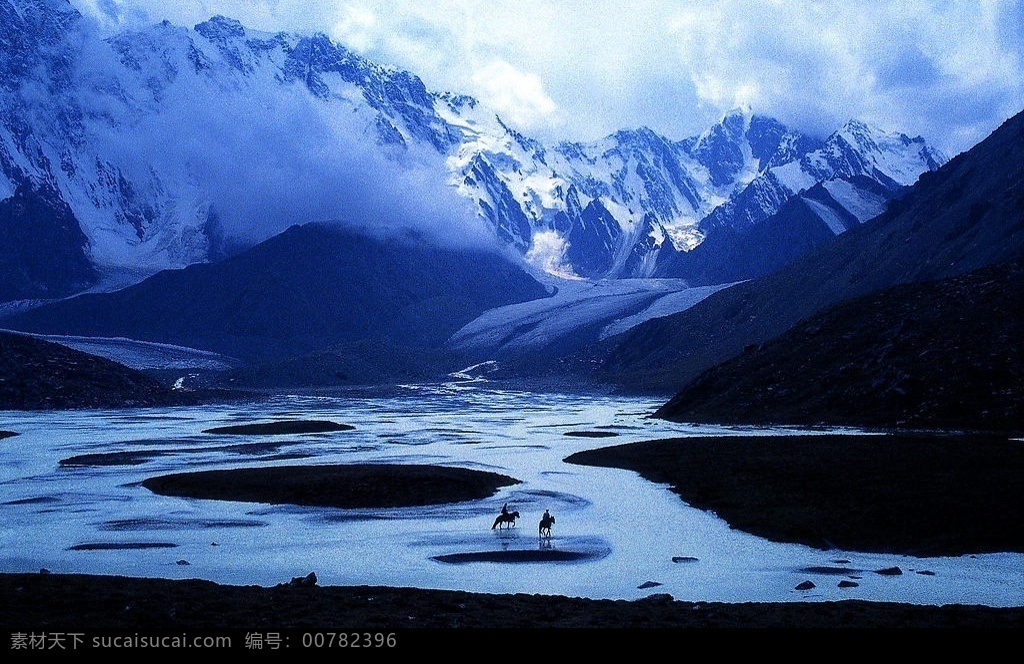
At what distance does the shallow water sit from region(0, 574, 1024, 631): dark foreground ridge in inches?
98.3

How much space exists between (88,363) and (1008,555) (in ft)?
502

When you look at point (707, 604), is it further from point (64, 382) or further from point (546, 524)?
point (64, 382)

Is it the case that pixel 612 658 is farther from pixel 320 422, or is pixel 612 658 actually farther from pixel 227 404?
pixel 227 404

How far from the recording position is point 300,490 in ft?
167

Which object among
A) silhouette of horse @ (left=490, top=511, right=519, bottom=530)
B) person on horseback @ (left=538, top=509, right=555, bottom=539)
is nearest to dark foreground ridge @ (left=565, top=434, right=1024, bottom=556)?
person on horseback @ (left=538, top=509, right=555, bottom=539)

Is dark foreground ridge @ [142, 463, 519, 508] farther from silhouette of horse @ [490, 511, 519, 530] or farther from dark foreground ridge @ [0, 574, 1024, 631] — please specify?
dark foreground ridge @ [0, 574, 1024, 631]

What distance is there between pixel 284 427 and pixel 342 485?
168 feet

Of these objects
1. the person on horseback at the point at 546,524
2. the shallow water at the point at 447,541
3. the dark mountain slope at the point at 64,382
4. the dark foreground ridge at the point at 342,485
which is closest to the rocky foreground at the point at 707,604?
the dark foreground ridge at the point at 342,485

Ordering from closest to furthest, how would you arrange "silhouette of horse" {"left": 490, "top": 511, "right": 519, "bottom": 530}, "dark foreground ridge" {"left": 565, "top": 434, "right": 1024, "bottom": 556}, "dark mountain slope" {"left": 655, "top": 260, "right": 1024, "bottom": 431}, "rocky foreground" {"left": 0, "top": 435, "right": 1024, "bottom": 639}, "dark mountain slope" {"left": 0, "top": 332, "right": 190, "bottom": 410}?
"rocky foreground" {"left": 0, "top": 435, "right": 1024, "bottom": 639} < "dark foreground ridge" {"left": 565, "top": 434, "right": 1024, "bottom": 556} < "silhouette of horse" {"left": 490, "top": 511, "right": 519, "bottom": 530} < "dark mountain slope" {"left": 655, "top": 260, "right": 1024, "bottom": 431} < "dark mountain slope" {"left": 0, "top": 332, "right": 190, "bottom": 410}

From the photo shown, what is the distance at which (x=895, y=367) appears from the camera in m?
86.0

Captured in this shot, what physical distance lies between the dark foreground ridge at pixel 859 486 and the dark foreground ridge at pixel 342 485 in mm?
11223

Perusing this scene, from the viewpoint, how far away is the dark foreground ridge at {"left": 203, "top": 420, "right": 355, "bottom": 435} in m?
97.1

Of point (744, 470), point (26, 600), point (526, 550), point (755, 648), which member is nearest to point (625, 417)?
point (744, 470)

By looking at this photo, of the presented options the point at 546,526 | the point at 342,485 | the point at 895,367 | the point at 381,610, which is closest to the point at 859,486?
the point at 546,526
